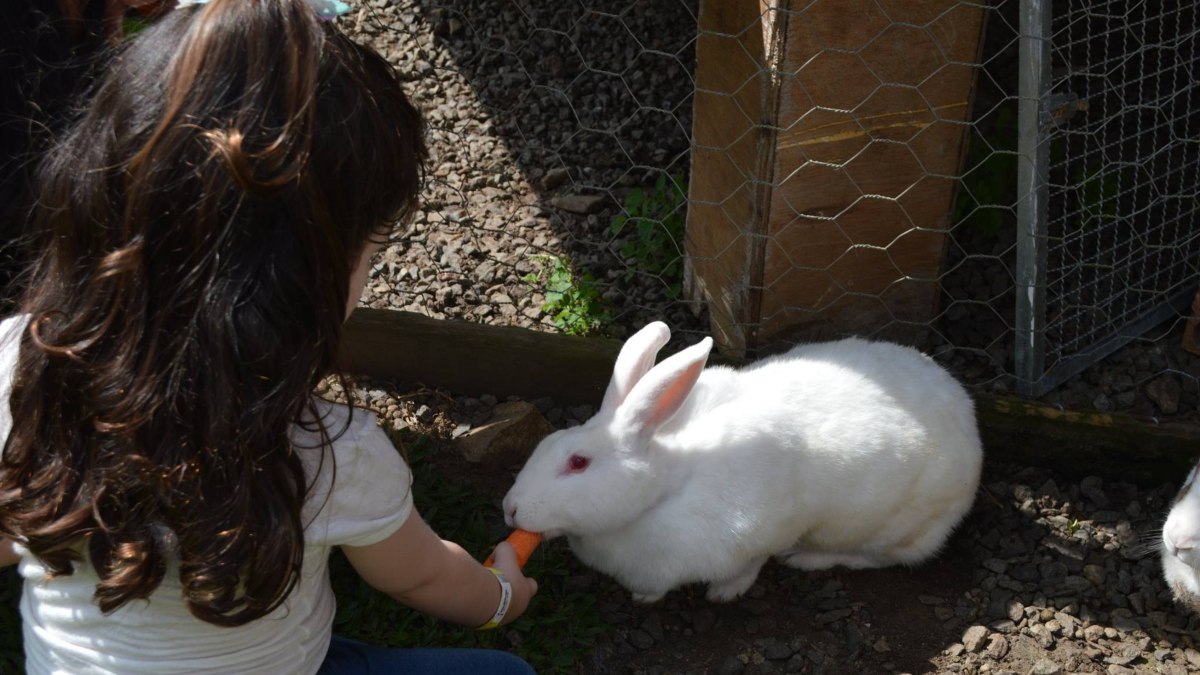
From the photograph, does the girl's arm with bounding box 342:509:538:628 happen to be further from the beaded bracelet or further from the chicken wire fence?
the chicken wire fence

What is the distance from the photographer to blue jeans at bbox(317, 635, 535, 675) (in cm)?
181

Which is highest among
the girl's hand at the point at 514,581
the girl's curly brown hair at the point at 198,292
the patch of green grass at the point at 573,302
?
the girl's curly brown hair at the point at 198,292

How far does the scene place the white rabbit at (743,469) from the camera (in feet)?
7.13

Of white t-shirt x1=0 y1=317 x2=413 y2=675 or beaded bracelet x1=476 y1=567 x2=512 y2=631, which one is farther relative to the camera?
beaded bracelet x1=476 y1=567 x2=512 y2=631

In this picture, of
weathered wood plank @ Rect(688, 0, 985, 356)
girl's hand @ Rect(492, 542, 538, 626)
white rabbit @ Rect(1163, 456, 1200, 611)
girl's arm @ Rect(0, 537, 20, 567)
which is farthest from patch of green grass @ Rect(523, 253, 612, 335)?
girl's arm @ Rect(0, 537, 20, 567)

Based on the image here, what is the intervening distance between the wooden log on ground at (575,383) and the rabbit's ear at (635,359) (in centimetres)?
39

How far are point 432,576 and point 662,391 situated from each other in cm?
59

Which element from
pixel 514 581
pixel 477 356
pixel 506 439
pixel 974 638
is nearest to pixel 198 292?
pixel 514 581

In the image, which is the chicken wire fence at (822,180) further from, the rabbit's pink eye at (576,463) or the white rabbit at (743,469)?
the rabbit's pink eye at (576,463)

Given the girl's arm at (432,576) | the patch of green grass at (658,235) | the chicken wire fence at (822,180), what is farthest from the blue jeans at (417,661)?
the patch of green grass at (658,235)

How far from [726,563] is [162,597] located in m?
1.06

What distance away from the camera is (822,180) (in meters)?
2.50

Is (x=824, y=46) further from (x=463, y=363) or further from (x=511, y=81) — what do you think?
(x=511, y=81)

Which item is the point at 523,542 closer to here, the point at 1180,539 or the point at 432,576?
the point at 432,576
